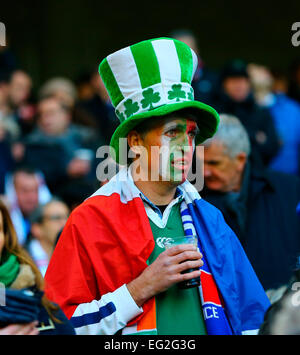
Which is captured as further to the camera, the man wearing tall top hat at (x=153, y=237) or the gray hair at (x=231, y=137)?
the gray hair at (x=231, y=137)

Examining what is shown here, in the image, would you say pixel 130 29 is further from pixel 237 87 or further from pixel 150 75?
pixel 150 75

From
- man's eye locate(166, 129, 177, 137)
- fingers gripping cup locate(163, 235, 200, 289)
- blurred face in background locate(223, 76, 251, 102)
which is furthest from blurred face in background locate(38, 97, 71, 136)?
fingers gripping cup locate(163, 235, 200, 289)

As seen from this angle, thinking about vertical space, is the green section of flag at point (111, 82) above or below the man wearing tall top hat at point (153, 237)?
above

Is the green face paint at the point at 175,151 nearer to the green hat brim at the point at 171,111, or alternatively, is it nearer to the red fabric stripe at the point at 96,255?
the green hat brim at the point at 171,111

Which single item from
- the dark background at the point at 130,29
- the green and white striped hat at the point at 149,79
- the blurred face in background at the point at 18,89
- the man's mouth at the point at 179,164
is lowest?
the man's mouth at the point at 179,164

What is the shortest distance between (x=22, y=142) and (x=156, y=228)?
5.10m

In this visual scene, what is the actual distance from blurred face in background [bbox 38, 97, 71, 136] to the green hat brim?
448cm

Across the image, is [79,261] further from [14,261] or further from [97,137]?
[97,137]

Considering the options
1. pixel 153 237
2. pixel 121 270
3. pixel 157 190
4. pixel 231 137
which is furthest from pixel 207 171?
pixel 121 270

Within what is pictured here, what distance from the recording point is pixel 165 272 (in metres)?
3.09

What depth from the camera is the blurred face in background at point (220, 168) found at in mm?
5133

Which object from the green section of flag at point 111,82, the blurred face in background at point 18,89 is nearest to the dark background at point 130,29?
the blurred face in background at point 18,89

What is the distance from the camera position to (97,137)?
812 cm
